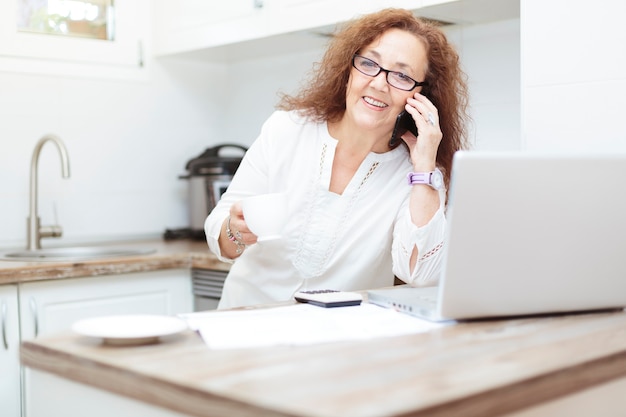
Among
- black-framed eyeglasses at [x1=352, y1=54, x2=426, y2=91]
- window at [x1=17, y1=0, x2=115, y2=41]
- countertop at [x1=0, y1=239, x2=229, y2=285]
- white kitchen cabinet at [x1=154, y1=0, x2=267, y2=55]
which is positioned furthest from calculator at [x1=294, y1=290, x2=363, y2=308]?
window at [x1=17, y1=0, x2=115, y2=41]

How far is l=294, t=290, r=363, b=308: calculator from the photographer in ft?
4.86

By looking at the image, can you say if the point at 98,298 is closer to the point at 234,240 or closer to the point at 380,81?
the point at 234,240

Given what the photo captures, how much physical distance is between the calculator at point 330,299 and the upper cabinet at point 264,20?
39.0 inches

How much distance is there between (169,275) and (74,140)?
671mm

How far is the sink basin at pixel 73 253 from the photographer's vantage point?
260 centimetres

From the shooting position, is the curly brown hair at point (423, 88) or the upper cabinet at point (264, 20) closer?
the curly brown hair at point (423, 88)

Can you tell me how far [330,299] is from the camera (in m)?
1.50

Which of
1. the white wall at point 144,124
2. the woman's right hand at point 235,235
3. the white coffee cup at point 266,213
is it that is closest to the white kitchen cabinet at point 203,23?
the white wall at point 144,124

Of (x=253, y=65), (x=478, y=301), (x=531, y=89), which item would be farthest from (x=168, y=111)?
(x=478, y=301)

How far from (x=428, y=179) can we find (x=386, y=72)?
264 mm

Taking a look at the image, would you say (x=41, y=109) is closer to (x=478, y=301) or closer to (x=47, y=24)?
(x=47, y=24)

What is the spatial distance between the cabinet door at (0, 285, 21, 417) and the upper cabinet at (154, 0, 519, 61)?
1094mm

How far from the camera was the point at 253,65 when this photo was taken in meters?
3.30

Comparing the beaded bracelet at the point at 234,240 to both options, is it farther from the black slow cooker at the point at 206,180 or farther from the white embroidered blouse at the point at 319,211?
the black slow cooker at the point at 206,180
